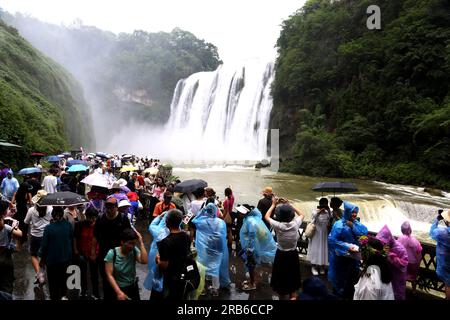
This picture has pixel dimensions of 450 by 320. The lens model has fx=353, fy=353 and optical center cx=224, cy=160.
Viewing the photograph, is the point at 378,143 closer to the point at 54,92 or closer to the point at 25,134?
the point at 25,134

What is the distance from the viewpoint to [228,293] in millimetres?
5602

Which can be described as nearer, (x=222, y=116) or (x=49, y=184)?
(x=49, y=184)

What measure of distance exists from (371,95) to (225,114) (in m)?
19.7

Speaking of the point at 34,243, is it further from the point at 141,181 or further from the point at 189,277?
the point at 141,181

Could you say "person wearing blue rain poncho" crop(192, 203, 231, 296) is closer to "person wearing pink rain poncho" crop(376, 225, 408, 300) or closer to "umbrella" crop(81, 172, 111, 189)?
"person wearing pink rain poncho" crop(376, 225, 408, 300)

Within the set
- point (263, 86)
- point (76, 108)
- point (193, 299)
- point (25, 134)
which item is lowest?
point (193, 299)

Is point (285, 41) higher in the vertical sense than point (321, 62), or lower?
higher

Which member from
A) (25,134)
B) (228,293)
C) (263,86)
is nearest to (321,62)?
(263,86)

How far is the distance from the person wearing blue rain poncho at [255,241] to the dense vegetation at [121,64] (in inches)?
2542

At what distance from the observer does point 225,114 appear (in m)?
44.7

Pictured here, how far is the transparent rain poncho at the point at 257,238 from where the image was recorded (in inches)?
217

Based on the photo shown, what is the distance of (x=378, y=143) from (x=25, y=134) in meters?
24.0

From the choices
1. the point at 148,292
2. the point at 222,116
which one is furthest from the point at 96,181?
the point at 222,116

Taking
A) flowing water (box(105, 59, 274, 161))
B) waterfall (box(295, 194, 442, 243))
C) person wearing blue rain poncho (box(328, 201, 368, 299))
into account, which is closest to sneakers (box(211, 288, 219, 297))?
person wearing blue rain poncho (box(328, 201, 368, 299))
